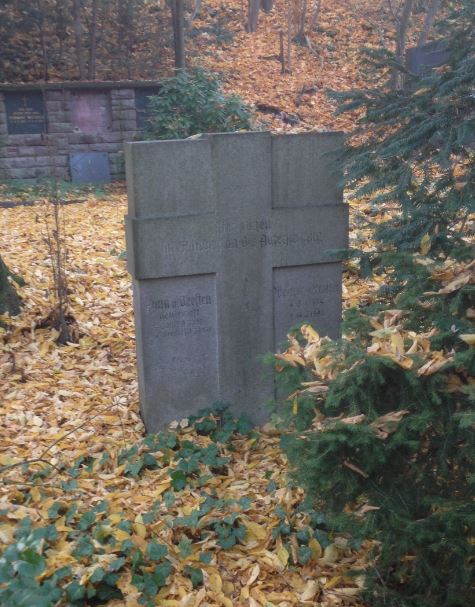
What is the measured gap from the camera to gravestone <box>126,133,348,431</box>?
14.6 feet

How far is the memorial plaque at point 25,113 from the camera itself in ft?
43.5

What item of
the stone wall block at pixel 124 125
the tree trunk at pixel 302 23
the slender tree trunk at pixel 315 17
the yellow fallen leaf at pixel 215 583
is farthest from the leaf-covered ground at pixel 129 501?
the slender tree trunk at pixel 315 17

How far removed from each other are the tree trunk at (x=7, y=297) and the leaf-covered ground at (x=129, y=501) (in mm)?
115

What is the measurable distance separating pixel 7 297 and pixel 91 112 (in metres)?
8.25

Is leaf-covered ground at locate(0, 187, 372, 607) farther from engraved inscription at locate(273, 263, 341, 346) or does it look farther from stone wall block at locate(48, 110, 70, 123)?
stone wall block at locate(48, 110, 70, 123)

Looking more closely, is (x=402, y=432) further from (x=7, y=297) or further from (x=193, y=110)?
(x=193, y=110)

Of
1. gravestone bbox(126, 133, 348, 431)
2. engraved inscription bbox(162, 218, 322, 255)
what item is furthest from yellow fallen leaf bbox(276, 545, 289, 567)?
engraved inscription bbox(162, 218, 322, 255)

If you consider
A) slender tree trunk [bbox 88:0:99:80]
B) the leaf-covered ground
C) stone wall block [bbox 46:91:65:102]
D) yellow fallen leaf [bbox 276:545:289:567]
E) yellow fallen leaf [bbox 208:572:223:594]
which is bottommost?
yellow fallen leaf [bbox 208:572:223:594]

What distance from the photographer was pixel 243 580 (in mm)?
3406

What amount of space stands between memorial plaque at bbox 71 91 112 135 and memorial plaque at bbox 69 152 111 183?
0.46 meters

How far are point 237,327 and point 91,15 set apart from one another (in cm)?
1284

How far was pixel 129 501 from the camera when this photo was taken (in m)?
3.88

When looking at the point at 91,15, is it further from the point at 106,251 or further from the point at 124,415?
the point at 124,415

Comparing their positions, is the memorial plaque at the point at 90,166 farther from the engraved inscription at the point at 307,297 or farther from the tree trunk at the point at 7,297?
the engraved inscription at the point at 307,297
